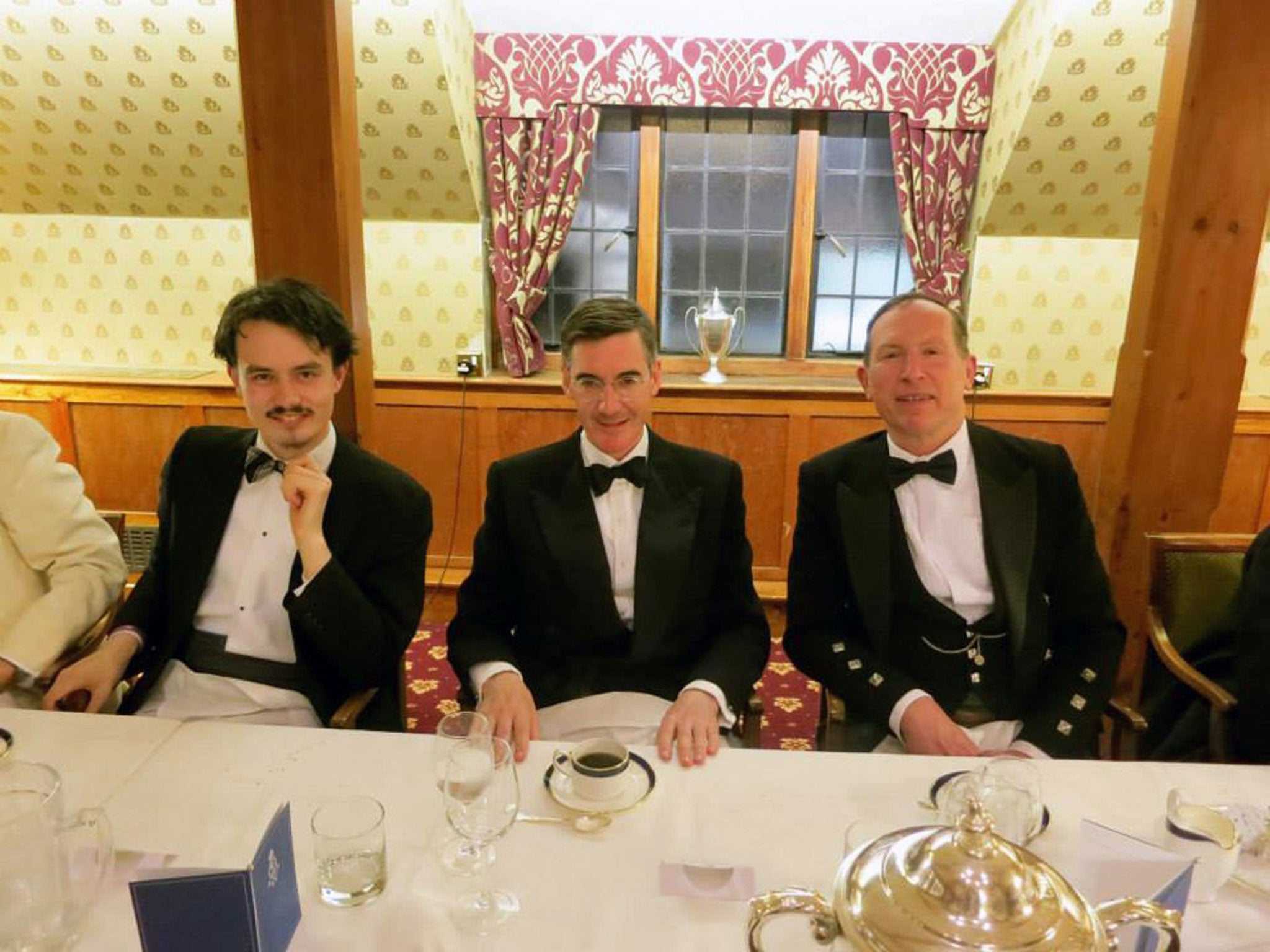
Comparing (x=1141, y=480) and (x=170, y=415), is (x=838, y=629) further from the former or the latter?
(x=170, y=415)

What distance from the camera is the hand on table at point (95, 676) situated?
1662mm

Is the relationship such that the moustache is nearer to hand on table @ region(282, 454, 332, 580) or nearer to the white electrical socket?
hand on table @ region(282, 454, 332, 580)

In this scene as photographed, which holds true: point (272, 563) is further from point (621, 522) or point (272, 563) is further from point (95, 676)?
point (621, 522)

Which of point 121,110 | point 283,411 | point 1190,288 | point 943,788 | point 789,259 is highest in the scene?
point 121,110

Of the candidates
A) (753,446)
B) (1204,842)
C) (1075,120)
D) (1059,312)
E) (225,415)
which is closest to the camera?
(1204,842)

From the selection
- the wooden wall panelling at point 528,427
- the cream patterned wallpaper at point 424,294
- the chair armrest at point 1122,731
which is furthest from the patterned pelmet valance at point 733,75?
the chair armrest at point 1122,731

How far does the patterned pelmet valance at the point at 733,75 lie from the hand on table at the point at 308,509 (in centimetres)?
297

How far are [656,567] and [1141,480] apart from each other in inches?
63.9

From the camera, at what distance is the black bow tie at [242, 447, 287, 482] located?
1.89m

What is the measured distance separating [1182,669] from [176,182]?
177 inches

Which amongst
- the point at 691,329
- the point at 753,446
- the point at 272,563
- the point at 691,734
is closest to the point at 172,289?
the point at 691,329

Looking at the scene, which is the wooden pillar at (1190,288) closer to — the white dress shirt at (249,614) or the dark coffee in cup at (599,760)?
the dark coffee in cup at (599,760)

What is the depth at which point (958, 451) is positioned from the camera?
6.30ft

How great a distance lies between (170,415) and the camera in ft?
13.6
